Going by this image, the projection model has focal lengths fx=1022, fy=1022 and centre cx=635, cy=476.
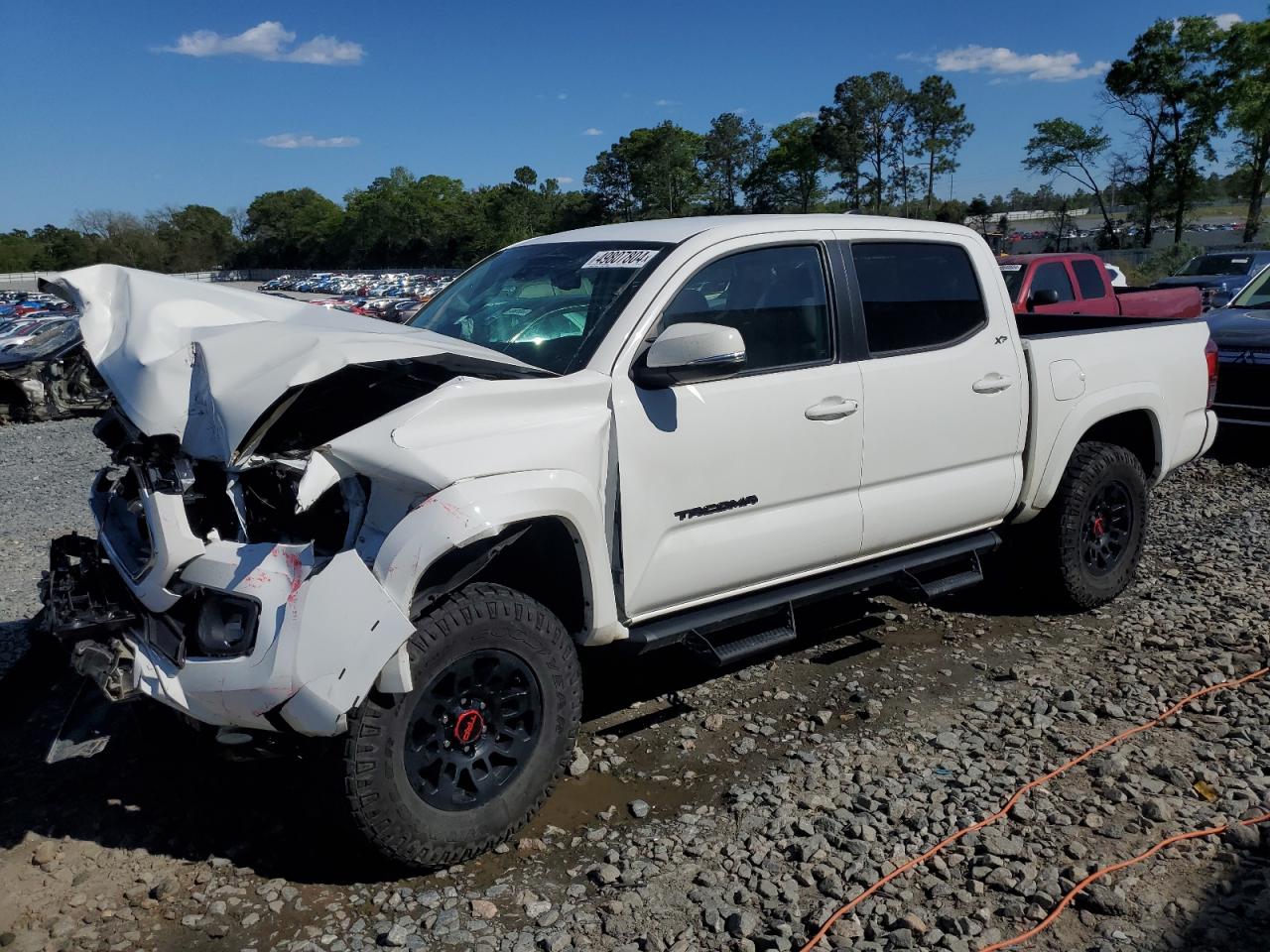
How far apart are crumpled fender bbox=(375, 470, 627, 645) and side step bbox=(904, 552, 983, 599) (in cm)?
166

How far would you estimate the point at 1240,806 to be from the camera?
357 cm

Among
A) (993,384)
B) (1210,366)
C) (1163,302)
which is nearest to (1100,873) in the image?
(993,384)

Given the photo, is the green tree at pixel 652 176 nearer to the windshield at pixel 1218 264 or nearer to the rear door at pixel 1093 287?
the windshield at pixel 1218 264

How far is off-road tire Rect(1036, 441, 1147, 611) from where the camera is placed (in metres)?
5.21

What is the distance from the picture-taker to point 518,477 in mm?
3195

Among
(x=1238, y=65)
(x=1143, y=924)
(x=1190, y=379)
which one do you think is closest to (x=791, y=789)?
(x=1143, y=924)

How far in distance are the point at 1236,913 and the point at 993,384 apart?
2408 mm

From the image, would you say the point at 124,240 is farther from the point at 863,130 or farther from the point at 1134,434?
the point at 1134,434

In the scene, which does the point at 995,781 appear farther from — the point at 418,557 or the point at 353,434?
the point at 353,434

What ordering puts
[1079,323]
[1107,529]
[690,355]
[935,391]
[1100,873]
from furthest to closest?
[1079,323]
[1107,529]
[935,391]
[690,355]
[1100,873]

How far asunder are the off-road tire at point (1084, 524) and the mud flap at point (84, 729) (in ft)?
14.2

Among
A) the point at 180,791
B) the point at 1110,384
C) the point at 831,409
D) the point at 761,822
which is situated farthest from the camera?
the point at 1110,384

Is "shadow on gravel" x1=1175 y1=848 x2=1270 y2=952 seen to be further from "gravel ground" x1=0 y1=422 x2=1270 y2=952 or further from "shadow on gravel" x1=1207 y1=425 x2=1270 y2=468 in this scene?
"shadow on gravel" x1=1207 y1=425 x2=1270 y2=468

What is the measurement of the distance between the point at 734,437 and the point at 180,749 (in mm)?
2542
